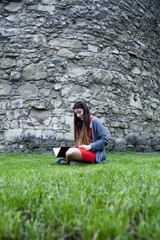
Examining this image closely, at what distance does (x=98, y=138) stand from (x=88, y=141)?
0.17 meters

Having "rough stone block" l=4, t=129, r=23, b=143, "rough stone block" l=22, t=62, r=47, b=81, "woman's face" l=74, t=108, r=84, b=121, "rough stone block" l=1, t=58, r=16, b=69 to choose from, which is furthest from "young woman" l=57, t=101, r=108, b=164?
"rough stone block" l=1, t=58, r=16, b=69

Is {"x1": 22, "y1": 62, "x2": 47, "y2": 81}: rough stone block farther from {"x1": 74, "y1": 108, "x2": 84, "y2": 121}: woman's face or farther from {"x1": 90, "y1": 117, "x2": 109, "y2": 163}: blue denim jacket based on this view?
{"x1": 90, "y1": 117, "x2": 109, "y2": 163}: blue denim jacket

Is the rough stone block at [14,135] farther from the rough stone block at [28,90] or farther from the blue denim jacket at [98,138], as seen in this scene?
the blue denim jacket at [98,138]

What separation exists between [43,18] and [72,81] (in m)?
1.94

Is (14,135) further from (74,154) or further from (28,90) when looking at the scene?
(74,154)

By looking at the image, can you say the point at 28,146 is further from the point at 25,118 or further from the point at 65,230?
the point at 65,230

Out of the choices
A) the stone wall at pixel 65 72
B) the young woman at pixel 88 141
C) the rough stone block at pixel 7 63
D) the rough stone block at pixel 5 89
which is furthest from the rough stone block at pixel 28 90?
the young woman at pixel 88 141

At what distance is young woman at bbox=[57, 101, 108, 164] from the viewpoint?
270 cm

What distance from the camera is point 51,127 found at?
4586 mm

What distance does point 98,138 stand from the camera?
2.90m

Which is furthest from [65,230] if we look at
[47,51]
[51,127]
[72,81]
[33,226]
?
[47,51]

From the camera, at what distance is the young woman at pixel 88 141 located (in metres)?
2.70

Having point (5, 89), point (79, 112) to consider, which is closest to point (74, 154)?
point (79, 112)

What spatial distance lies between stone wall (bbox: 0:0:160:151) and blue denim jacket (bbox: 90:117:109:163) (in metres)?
1.78
